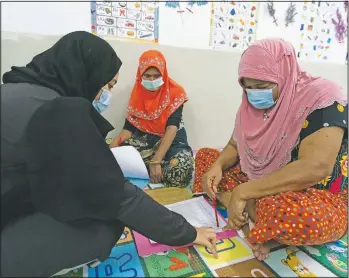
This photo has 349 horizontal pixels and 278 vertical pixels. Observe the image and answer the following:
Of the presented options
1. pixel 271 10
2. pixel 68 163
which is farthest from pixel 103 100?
pixel 271 10

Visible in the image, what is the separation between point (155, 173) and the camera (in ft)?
5.35

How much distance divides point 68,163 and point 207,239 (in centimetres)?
56

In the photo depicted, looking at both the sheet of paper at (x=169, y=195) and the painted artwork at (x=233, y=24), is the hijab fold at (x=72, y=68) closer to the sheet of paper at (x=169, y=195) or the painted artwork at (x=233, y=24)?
the sheet of paper at (x=169, y=195)

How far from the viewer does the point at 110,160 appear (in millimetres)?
730

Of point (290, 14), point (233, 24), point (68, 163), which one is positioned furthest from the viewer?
point (290, 14)

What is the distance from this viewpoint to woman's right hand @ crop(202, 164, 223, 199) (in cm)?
125

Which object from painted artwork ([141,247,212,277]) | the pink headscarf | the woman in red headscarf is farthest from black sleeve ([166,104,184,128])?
painted artwork ([141,247,212,277])

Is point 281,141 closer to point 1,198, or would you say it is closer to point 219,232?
point 219,232

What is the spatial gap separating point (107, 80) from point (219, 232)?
715 millimetres

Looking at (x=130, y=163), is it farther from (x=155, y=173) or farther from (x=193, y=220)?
(x=155, y=173)

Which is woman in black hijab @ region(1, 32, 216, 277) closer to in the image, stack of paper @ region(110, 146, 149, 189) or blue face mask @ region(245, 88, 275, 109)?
stack of paper @ region(110, 146, 149, 189)

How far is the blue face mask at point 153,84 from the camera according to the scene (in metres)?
1.72

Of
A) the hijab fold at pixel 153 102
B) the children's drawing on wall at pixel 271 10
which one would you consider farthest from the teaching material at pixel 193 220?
the children's drawing on wall at pixel 271 10

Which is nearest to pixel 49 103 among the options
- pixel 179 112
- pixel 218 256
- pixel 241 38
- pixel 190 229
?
pixel 190 229
